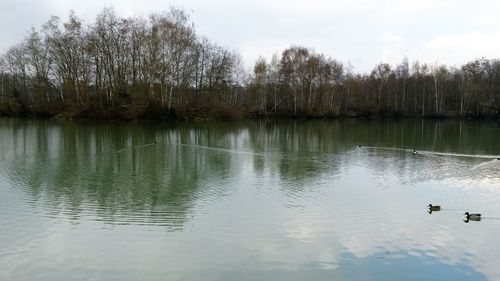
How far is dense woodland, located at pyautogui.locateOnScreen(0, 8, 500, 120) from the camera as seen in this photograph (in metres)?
65.3

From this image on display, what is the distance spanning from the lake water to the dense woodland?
38684 millimetres

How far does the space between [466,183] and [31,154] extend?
23609mm

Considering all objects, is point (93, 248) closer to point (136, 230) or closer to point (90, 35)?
point (136, 230)

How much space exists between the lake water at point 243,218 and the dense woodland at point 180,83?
38.7 m

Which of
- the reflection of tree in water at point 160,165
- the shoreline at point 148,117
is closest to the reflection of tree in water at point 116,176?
the reflection of tree in water at point 160,165

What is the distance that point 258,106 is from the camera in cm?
8669

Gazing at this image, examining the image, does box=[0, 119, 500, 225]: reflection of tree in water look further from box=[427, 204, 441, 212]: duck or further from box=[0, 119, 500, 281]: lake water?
box=[427, 204, 441, 212]: duck

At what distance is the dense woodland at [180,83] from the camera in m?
65.3

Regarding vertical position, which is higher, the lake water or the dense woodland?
the dense woodland

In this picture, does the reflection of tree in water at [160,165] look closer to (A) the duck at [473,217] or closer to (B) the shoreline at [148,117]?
(A) the duck at [473,217]

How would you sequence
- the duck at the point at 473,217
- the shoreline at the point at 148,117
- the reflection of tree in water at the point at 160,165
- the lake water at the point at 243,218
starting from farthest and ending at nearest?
1. the shoreline at the point at 148,117
2. the reflection of tree in water at the point at 160,165
3. the duck at the point at 473,217
4. the lake water at the point at 243,218

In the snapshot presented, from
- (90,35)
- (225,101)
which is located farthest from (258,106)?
(90,35)

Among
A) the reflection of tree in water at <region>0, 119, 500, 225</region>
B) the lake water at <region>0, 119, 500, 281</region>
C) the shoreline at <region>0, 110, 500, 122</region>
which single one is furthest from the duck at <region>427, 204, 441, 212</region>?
the shoreline at <region>0, 110, 500, 122</region>

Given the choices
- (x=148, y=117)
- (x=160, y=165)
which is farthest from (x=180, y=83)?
(x=160, y=165)
